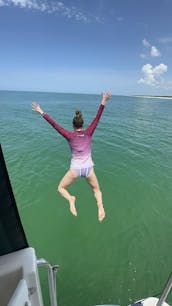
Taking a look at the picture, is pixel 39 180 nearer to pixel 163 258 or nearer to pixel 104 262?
pixel 104 262

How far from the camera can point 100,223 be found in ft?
26.2

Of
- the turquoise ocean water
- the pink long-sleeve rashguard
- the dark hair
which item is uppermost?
the dark hair

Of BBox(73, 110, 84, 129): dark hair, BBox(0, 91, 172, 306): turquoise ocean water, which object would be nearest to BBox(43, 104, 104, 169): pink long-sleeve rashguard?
BBox(73, 110, 84, 129): dark hair

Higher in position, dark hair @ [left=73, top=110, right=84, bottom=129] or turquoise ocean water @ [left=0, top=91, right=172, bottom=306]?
dark hair @ [left=73, top=110, right=84, bottom=129]

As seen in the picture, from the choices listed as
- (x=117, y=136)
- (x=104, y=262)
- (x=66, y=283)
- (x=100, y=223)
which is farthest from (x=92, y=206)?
(x=117, y=136)

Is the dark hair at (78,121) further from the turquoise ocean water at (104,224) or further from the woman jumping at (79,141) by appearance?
the turquoise ocean water at (104,224)

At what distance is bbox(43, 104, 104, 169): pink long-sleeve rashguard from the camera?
4.39 m

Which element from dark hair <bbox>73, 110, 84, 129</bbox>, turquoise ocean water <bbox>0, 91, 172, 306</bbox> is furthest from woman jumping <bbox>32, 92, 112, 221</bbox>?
turquoise ocean water <bbox>0, 91, 172, 306</bbox>

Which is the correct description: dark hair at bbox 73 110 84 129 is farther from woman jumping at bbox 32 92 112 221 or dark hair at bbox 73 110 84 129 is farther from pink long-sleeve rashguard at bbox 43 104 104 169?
pink long-sleeve rashguard at bbox 43 104 104 169

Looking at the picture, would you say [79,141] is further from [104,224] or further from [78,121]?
[104,224]

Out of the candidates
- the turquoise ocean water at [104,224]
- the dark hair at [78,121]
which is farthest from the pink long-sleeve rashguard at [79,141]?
the turquoise ocean water at [104,224]

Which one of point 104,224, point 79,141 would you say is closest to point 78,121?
point 79,141

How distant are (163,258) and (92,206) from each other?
315cm

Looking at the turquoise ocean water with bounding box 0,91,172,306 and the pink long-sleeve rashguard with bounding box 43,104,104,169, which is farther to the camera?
the turquoise ocean water with bounding box 0,91,172,306
